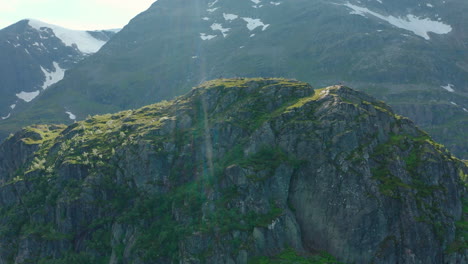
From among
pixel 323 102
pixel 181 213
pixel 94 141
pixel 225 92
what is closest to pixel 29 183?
pixel 94 141

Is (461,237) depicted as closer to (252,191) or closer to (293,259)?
(293,259)

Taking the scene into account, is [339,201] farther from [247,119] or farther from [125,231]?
[125,231]

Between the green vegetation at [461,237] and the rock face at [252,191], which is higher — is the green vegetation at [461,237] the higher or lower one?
the lower one

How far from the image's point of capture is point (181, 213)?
59875 mm

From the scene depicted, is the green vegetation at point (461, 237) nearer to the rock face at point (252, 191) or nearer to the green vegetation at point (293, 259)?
the rock face at point (252, 191)

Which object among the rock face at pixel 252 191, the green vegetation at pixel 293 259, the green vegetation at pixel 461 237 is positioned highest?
the rock face at pixel 252 191

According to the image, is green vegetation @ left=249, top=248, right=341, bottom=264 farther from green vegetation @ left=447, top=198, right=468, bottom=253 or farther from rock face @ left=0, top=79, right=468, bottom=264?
green vegetation @ left=447, top=198, right=468, bottom=253

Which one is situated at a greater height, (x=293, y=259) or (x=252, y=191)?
(x=252, y=191)

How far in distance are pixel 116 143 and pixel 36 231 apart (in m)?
21.7

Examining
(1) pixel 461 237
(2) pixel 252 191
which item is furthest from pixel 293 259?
(1) pixel 461 237

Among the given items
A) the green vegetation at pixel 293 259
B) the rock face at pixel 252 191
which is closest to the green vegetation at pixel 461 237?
the rock face at pixel 252 191

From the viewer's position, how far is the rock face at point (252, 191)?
54.3m

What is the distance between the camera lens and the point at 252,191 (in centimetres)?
5925

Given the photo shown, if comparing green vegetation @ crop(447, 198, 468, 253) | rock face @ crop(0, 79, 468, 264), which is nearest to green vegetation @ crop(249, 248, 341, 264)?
rock face @ crop(0, 79, 468, 264)
